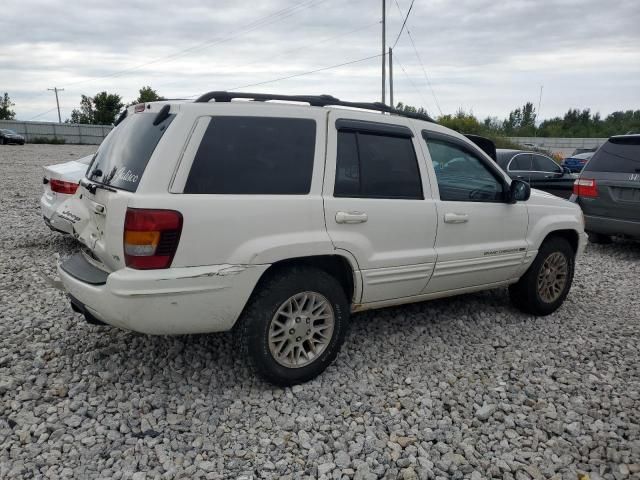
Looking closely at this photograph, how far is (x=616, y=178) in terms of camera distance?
727 cm

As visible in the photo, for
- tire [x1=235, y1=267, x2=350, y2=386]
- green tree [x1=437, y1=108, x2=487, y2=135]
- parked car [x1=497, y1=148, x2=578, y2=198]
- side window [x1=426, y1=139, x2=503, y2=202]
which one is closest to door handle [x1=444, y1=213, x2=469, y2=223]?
side window [x1=426, y1=139, x2=503, y2=202]

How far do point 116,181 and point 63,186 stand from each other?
356 centimetres

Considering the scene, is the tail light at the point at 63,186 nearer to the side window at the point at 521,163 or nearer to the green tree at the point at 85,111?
the side window at the point at 521,163

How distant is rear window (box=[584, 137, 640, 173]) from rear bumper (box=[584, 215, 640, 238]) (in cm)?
72

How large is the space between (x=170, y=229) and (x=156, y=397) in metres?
1.16

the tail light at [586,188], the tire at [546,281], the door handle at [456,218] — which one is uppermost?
the door handle at [456,218]

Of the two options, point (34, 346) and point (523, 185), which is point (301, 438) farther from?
point (523, 185)

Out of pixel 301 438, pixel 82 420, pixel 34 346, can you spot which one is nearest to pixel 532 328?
pixel 301 438

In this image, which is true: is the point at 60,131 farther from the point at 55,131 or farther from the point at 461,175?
the point at 461,175

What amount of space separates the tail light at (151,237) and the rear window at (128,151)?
0.76 ft

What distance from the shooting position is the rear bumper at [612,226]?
23.2 feet

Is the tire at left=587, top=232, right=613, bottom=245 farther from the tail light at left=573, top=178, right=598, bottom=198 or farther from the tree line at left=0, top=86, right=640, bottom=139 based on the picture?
the tree line at left=0, top=86, right=640, bottom=139

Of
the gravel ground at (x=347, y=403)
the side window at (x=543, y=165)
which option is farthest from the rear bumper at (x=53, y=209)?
the side window at (x=543, y=165)

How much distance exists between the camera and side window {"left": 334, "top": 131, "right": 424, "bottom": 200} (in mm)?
3396
